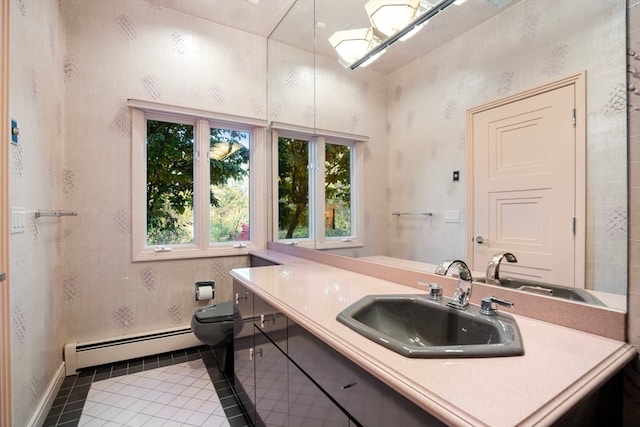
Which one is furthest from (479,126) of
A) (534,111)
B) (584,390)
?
(584,390)

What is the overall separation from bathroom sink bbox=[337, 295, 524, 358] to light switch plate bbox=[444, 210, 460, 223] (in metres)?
0.37

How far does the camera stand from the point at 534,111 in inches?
40.4

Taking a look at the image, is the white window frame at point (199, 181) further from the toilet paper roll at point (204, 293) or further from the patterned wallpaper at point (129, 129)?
the toilet paper roll at point (204, 293)

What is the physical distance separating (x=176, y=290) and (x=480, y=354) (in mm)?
2370

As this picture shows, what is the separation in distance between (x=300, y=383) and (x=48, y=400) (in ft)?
5.55

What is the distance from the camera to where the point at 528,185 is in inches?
41.4

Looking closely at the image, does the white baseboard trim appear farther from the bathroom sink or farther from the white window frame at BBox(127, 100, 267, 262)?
the bathroom sink

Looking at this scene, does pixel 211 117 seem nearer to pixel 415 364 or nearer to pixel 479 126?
pixel 479 126

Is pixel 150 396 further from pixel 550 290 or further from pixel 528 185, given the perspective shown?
pixel 528 185

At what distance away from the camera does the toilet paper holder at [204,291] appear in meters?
2.52

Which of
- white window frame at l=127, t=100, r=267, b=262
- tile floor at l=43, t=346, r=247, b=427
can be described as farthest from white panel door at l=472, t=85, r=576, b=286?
white window frame at l=127, t=100, r=267, b=262

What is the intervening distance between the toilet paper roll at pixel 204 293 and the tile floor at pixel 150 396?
0.45 metres

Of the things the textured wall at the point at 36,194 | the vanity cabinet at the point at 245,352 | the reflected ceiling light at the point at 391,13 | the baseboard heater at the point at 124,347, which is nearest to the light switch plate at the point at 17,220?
the textured wall at the point at 36,194

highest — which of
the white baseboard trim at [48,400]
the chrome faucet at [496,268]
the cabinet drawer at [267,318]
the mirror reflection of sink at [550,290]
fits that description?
the chrome faucet at [496,268]
